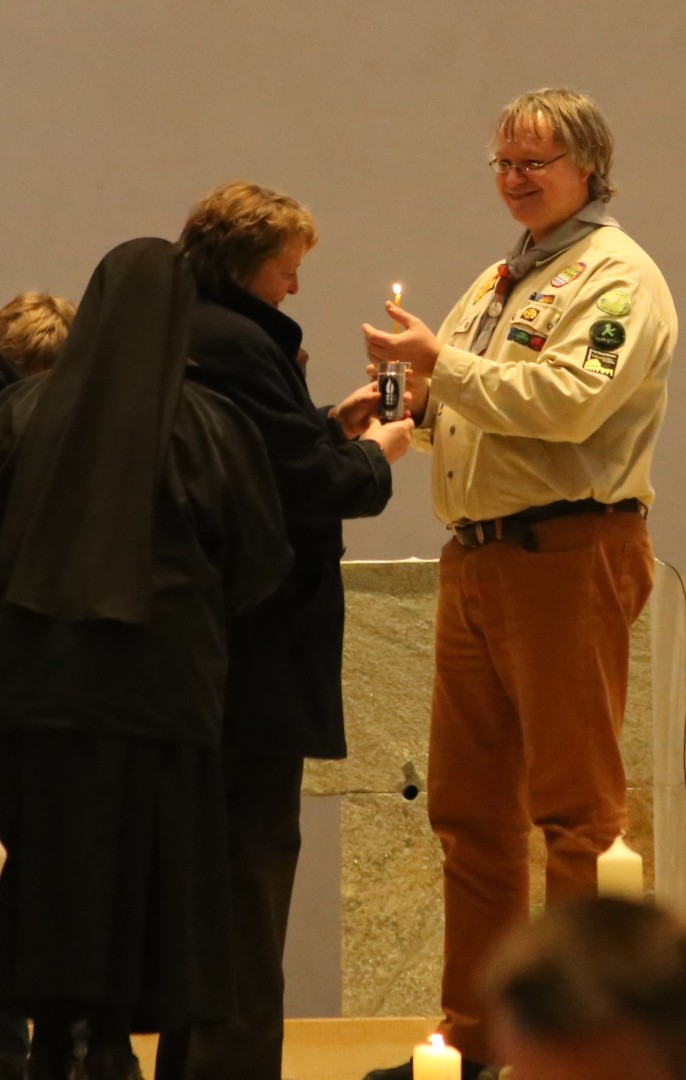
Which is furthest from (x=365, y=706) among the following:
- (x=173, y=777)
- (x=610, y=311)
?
(x=173, y=777)

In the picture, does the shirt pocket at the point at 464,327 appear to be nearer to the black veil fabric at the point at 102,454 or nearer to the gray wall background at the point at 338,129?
the black veil fabric at the point at 102,454

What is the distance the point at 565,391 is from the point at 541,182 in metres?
0.48

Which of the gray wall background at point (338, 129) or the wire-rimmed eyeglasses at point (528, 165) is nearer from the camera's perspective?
the wire-rimmed eyeglasses at point (528, 165)

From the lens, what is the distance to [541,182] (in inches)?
117

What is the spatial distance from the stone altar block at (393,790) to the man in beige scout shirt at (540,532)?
709mm

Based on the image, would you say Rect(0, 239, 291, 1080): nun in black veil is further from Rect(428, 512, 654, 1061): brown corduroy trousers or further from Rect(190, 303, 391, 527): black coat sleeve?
Rect(428, 512, 654, 1061): brown corduroy trousers

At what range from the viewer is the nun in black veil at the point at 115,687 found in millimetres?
2121

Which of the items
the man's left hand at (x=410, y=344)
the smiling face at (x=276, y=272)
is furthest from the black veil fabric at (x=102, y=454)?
the man's left hand at (x=410, y=344)

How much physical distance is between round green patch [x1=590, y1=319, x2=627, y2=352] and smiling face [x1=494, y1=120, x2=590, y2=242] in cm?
32

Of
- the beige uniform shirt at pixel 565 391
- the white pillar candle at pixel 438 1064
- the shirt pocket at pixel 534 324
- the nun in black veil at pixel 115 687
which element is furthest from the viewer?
the shirt pocket at pixel 534 324

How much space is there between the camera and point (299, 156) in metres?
5.20

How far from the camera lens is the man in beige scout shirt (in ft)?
9.14

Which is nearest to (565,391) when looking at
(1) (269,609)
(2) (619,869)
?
(1) (269,609)

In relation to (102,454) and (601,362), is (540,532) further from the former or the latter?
(102,454)
